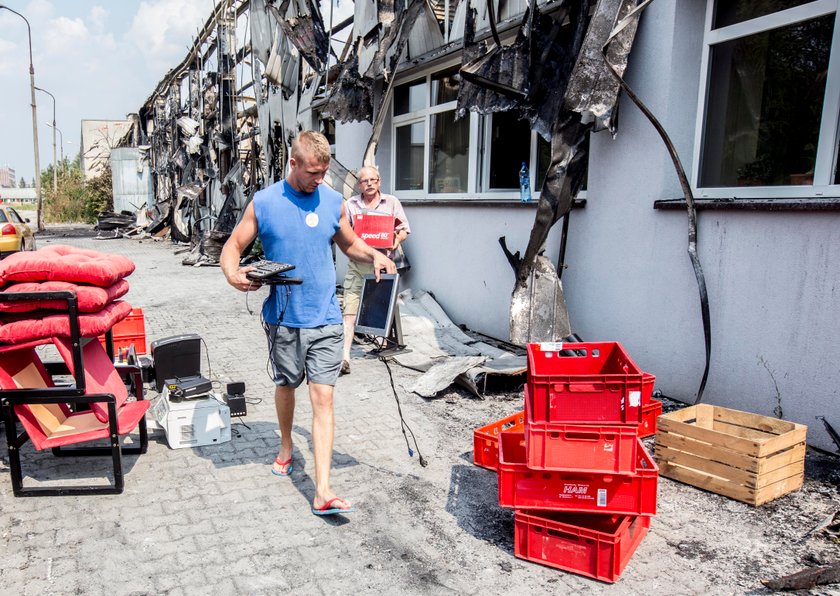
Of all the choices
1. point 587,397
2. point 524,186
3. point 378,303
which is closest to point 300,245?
point 587,397

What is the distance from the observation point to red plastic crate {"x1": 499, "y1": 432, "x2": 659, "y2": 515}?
2.96 m

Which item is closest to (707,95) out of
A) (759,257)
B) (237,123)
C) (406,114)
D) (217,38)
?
(759,257)

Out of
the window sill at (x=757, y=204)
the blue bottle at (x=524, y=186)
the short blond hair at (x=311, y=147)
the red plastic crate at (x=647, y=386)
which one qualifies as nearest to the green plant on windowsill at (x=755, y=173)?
the window sill at (x=757, y=204)

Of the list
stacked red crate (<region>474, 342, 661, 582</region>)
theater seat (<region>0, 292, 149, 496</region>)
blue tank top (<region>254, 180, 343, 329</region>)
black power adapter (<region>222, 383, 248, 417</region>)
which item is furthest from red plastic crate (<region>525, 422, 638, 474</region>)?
black power adapter (<region>222, 383, 248, 417</region>)

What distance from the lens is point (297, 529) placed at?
3.44 metres

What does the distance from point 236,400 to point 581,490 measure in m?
2.94

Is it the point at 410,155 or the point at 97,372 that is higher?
the point at 410,155

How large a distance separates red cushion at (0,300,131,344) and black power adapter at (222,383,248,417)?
138 cm

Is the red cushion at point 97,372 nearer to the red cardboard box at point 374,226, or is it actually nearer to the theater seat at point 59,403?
the theater seat at point 59,403

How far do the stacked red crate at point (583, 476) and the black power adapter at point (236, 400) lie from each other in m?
2.54

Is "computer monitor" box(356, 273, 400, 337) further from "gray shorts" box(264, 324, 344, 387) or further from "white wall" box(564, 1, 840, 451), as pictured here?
"white wall" box(564, 1, 840, 451)

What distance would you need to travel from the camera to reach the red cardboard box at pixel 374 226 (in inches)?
265

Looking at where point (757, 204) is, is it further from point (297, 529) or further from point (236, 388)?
point (236, 388)

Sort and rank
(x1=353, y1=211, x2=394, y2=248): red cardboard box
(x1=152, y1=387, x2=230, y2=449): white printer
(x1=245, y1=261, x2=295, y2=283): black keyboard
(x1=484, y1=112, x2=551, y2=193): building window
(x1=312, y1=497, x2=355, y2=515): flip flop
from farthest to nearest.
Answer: (x1=484, y1=112, x2=551, y2=193): building window → (x1=353, y1=211, x2=394, y2=248): red cardboard box → (x1=152, y1=387, x2=230, y2=449): white printer → (x1=312, y1=497, x2=355, y2=515): flip flop → (x1=245, y1=261, x2=295, y2=283): black keyboard
